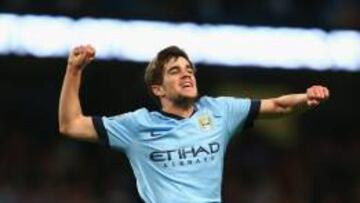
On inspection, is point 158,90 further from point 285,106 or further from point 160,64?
point 285,106

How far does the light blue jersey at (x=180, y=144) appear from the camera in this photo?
521 centimetres

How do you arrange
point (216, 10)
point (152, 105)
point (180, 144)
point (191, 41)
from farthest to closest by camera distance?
point (152, 105), point (216, 10), point (191, 41), point (180, 144)

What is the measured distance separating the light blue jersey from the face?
10cm

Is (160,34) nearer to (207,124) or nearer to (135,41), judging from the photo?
(135,41)

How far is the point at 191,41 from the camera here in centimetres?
1020

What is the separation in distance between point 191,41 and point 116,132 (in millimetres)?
4860

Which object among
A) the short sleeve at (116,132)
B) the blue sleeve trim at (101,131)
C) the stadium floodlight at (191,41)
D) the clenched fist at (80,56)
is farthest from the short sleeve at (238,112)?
the stadium floodlight at (191,41)

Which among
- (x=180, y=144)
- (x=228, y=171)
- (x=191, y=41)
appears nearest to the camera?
(x=180, y=144)

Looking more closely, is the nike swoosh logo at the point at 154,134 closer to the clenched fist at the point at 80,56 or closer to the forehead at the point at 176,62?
the forehead at the point at 176,62

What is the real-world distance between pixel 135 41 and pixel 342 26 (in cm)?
201

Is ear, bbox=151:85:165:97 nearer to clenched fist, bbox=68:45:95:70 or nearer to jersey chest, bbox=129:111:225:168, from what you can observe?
jersey chest, bbox=129:111:225:168

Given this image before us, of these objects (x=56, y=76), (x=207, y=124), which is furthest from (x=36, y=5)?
(x=207, y=124)

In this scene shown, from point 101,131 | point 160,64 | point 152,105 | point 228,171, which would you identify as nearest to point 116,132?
point 101,131

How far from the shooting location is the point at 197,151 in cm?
525
